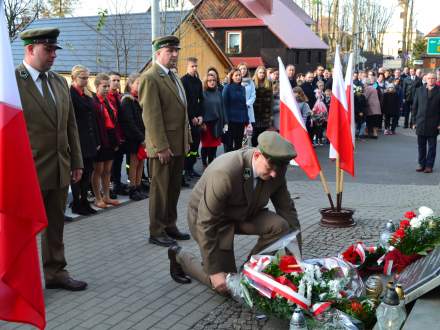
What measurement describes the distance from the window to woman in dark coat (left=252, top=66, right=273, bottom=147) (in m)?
30.6

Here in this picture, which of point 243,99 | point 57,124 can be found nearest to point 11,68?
point 57,124

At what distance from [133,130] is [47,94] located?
3748mm

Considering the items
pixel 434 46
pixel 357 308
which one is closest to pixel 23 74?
pixel 357 308

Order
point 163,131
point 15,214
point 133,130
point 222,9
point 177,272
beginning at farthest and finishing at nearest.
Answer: point 222,9
point 133,130
point 163,131
point 177,272
point 15,214

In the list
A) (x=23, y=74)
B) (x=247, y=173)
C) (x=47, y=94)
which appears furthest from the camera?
(x=47, y=94)

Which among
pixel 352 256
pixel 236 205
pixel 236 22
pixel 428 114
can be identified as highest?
pixel 236 22

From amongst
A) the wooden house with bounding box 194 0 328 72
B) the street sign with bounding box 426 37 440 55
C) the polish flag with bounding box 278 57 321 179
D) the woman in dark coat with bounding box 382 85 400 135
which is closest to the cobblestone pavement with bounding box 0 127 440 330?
the polish flag with bounding box 278 57 321 179

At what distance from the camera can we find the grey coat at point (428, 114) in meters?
11.9

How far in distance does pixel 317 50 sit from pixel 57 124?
46424 mm

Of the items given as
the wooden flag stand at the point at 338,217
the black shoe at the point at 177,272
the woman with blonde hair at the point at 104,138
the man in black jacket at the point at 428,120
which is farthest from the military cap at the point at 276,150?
the man in black jacket at the point at 428,120

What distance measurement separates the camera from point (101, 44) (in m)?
24.3

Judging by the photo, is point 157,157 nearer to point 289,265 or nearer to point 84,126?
point 84,126

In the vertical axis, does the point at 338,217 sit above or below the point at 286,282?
below

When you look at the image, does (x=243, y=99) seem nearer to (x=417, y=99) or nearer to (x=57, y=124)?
(x=417, y=99)
